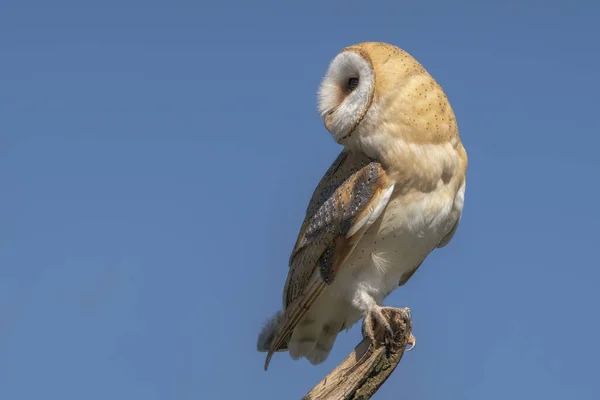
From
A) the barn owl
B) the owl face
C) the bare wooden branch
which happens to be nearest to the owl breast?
the barn owl

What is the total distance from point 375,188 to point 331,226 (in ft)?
1.22

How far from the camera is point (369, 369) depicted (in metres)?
5.13

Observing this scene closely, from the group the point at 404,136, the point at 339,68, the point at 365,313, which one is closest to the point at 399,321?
the point at 365,313

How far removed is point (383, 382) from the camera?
5.19 meters

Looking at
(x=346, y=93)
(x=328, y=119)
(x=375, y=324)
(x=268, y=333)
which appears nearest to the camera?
(x=375, y=324)

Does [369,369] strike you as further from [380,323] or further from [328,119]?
[328,119]

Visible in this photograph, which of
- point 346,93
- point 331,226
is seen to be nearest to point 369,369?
point 331,226

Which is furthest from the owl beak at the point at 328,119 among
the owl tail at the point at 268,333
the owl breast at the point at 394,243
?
the owl tail at the point at 268,333

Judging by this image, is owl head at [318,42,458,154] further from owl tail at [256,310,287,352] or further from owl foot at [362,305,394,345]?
owl tail at [256,310,287,352]

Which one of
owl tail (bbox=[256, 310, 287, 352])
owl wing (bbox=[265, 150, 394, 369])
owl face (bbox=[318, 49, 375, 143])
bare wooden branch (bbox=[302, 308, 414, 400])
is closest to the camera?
bare wooden branch (bbox=[302, 308, 414, 400])

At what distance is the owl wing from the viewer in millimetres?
5305

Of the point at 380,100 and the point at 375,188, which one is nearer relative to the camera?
the point at 375,188

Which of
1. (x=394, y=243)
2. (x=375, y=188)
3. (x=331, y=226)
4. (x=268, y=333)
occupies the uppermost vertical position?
(x=375, y=188)

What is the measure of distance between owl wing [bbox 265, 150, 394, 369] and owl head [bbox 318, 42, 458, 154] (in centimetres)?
19
